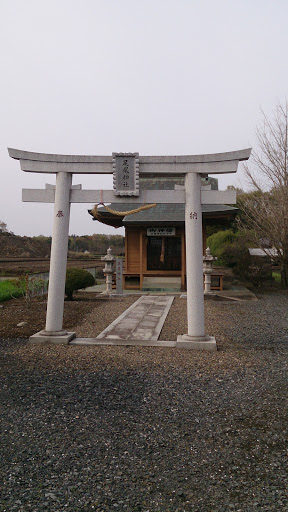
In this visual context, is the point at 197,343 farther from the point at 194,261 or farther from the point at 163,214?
the point at 163,214

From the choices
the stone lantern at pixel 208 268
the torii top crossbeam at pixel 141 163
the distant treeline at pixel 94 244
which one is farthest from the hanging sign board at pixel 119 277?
the distant treeline at pixel 94 244

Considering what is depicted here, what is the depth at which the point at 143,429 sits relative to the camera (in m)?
3.62

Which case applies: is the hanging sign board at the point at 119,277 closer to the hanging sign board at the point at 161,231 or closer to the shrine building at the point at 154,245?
the shrine building at the point at 154,245

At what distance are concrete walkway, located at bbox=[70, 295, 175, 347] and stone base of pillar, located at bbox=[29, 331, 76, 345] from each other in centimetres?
13

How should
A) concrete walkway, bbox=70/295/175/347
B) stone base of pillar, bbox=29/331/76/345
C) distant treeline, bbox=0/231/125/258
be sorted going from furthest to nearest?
distant treeline, bbox=0/231/125/258 → concrete walkway, bbox=70/295/175/347 → stone base of pillar, bbox=29/331/76/345

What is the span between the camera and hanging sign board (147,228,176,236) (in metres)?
16.1

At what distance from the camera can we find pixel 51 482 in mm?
2758

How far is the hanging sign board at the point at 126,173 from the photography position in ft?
22.9

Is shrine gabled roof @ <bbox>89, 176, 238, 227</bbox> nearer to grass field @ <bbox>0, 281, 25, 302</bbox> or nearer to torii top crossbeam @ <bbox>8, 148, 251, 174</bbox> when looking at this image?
grass field @ <bbox>0, 281, 25, 302</bbox>

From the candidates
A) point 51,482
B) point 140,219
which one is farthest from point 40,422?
point 140,219

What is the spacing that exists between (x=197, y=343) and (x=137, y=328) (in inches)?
82.2

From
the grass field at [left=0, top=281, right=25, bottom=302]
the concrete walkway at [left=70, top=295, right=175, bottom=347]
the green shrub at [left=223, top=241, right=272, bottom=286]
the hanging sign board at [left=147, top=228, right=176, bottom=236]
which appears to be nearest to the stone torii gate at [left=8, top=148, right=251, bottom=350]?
the concrete walkway at [left=70, top=295, right=175, bottom=347]

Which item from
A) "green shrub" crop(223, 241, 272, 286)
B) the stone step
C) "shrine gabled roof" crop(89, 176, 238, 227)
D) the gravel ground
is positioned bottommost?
the gravel ground

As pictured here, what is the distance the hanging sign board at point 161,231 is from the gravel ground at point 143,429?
9935 millimetres
